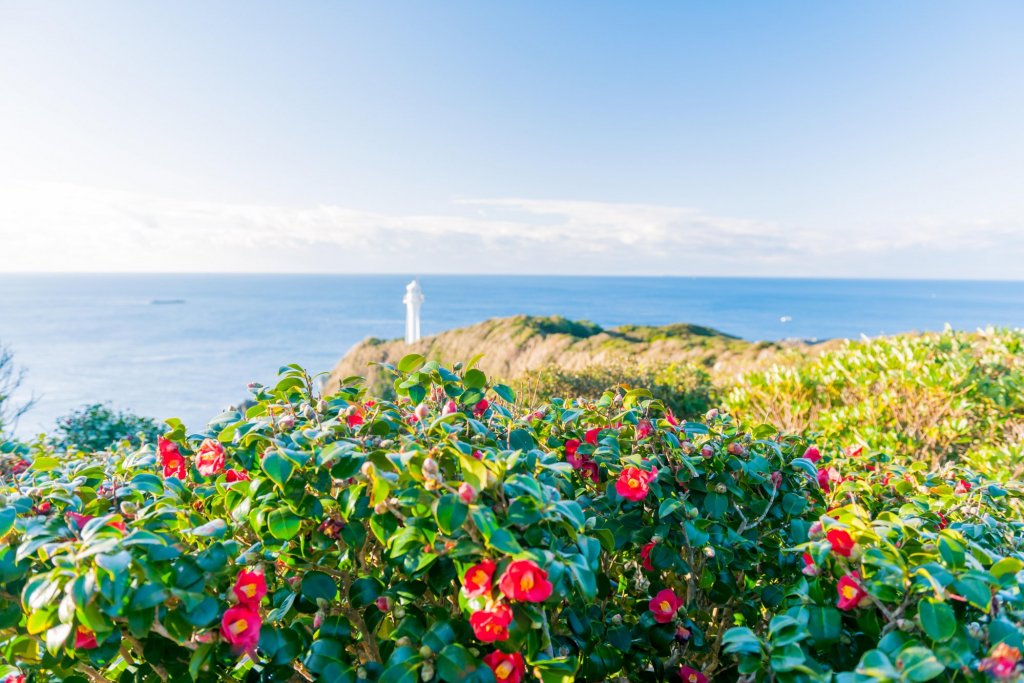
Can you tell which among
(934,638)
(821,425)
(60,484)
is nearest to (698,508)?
(934,638)

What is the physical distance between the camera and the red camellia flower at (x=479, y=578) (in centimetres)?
118

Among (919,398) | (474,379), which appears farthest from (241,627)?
(919,398)

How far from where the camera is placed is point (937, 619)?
3.69 feet

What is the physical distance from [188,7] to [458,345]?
9.44 m

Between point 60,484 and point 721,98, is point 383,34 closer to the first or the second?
point 60,484

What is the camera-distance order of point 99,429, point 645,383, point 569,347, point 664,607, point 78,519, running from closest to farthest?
point 78,519, point 664,607, point 99,429, point 645,383, point 569,347

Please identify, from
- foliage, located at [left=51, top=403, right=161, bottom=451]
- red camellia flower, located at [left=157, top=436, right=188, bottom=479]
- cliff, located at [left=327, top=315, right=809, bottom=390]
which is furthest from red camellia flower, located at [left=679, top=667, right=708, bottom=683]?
cliff, located at [left=327, top=315, right=809, bottom=390]

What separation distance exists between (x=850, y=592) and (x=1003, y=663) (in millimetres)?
288

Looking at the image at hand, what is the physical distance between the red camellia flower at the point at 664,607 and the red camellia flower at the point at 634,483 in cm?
34

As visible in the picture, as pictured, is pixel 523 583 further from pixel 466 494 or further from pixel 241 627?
pixel 241 627

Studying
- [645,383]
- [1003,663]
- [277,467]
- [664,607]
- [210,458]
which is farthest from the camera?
[645,383]

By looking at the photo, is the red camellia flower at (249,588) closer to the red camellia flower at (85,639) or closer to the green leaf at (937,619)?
the red camellia flower at (85,639)

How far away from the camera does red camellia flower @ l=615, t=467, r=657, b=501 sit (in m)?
1.60

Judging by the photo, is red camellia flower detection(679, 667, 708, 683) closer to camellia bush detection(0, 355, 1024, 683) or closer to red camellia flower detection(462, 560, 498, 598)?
camellia bush detection(0, 355, 1024, 683)
